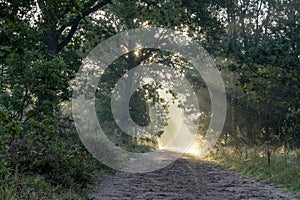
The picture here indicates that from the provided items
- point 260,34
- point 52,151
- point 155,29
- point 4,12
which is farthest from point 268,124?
point 4,12

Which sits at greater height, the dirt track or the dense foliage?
the dense foliage

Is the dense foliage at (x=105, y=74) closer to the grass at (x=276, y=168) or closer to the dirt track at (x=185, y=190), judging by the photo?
the dirt track at (x=185, y=190)

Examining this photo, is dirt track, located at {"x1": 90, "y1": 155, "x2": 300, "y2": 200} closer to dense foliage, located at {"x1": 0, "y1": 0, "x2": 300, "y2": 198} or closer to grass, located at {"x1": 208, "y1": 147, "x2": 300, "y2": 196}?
grass, located at {"x1": 208, "y1": 147, "x2": 300, "y2": 196}

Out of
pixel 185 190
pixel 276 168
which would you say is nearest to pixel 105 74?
pixel 276 168

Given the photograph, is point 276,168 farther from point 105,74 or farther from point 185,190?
point 105,74

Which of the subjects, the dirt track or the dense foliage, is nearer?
the dense foliage

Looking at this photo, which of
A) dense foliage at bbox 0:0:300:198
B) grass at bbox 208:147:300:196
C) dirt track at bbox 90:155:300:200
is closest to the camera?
dense foliage at bbox 0:0:300:198

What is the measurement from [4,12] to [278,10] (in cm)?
2183

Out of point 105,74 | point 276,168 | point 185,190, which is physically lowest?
point 185,190

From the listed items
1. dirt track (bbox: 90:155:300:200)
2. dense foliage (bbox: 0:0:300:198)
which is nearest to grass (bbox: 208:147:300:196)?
dirt track (bbox: 90:155:300:200)

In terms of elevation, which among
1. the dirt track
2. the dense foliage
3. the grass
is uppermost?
the dense foliage

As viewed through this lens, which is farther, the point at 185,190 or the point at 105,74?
the point at 105,74

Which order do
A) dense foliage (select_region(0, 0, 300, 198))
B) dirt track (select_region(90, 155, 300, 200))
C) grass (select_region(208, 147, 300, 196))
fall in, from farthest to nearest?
1. grass (select_region(208, 147, 300, 196))
2. dirt track (select_region(90, 155, 300, 200))
3. dense foliage (select_region(0, 0, 300, 198))

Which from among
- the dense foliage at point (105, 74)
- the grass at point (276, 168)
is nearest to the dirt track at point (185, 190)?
the grass at point (276, 168)
